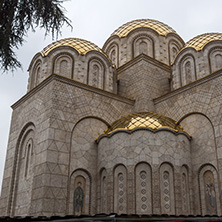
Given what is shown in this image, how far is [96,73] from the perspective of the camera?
16656mm

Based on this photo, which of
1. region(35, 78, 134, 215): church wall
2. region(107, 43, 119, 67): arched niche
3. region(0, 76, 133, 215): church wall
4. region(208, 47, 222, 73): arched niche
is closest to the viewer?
region(0, 76, 133, 215): church wall

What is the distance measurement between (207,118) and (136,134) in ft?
10.2

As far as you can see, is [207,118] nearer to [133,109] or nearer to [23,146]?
[133,109]

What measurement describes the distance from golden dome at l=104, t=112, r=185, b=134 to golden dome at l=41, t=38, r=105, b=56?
497 cm

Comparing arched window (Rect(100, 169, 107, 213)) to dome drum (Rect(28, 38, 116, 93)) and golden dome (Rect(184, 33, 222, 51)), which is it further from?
golden dome (Rect(184, 33, 222, 51))

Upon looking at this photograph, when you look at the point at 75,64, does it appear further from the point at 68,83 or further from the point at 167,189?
the point at 167,189

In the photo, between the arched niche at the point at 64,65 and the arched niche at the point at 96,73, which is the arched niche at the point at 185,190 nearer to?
the arched niche at the point at 96,73

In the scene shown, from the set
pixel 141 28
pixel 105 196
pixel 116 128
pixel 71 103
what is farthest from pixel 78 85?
pixel 141 28

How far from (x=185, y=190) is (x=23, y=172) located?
6848mm

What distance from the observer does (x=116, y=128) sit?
13.2m

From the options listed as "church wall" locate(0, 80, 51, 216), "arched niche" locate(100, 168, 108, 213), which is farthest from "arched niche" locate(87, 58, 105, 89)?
"arched niche" locate(100, 168, 108, 213)

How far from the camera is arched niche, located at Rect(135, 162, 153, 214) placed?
37.1 feet

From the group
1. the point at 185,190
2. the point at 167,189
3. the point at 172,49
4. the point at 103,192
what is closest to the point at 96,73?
the point at 172,49

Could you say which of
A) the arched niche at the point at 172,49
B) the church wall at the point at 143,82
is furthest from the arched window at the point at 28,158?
the arched niche at the point at 172,49
